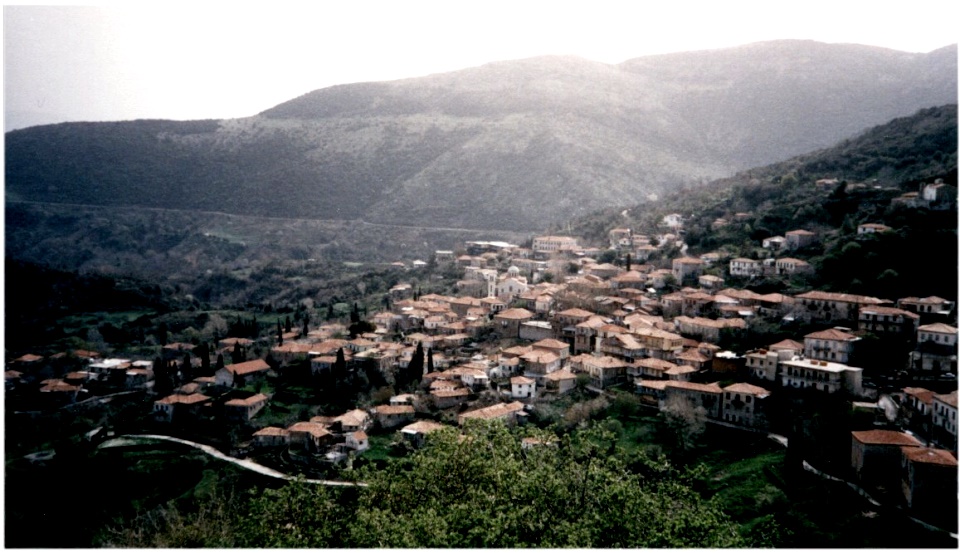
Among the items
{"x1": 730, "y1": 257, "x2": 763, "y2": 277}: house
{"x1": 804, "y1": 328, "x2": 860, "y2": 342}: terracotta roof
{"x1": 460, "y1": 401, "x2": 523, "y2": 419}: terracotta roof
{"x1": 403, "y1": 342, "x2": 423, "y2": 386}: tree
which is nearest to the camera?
{"x1": 460, "y1": 401, "x2": 523, "y2": 419}: terracotta roof

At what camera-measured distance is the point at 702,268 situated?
139 feet

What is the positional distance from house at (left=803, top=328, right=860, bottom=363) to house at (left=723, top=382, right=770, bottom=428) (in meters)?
3.34

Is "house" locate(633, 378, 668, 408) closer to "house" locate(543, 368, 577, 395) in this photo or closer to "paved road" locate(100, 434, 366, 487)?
"house" locate(543, 368, 577, 395)

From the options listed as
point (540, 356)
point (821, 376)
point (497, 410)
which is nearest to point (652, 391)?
point (540, 356)

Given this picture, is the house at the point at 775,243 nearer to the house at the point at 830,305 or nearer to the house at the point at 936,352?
the house at the point at 830,305

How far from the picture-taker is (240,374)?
35.6m

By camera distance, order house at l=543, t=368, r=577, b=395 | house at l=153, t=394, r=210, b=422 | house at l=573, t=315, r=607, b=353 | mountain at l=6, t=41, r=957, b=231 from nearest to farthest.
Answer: house at l=543, t=368, r=577, b=395 < house at l=153, t=394, r=210, b=422 < house at l=573, t=315, r=607, b=353 < mountain at l=6, t=41, r=957, b=231

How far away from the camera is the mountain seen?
104m

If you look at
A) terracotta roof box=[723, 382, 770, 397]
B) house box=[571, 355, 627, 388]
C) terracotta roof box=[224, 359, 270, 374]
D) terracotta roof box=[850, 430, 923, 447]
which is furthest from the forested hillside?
terracotta roof box=[224, 359, 270, 374]

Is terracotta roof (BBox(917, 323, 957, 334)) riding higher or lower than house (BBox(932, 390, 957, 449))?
higher

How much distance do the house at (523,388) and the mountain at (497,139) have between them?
6178 cm

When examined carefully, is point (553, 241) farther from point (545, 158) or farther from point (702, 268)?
point (545, 158)

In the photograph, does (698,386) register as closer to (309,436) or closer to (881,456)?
(881,456)

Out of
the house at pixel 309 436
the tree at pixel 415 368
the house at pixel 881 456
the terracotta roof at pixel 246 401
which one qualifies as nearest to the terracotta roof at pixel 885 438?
the house at pixel 881 456
